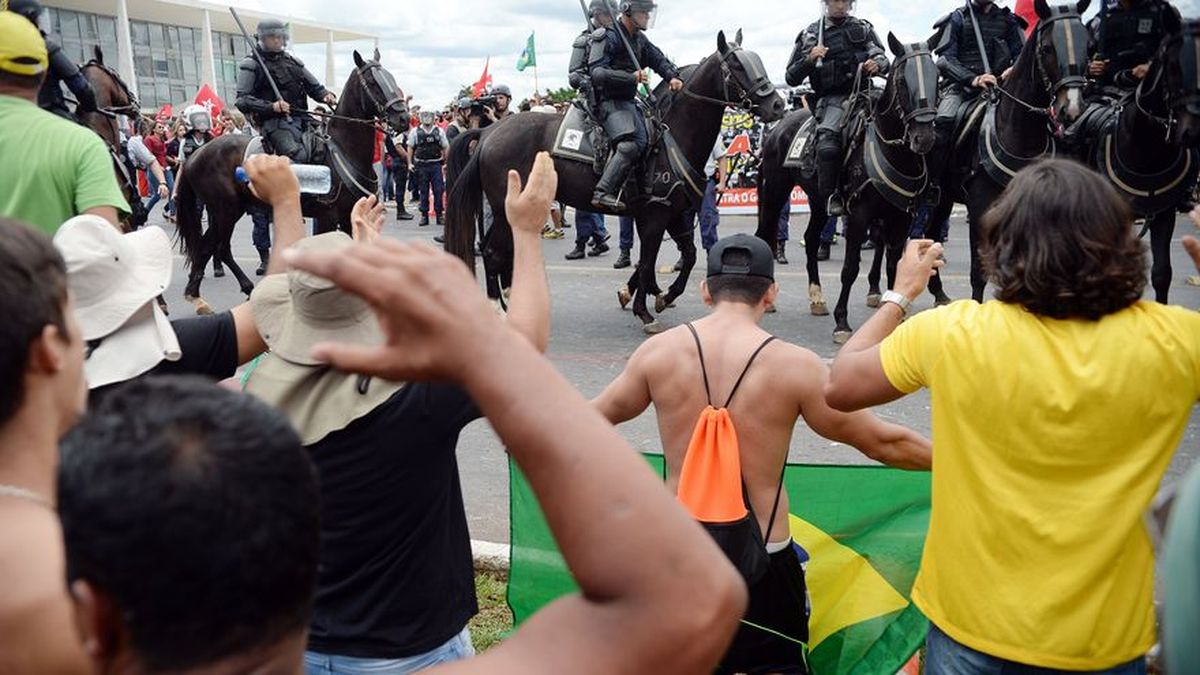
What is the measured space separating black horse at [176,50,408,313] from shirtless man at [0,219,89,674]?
29.8 feet

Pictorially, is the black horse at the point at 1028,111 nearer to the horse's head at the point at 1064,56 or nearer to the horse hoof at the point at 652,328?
the horse's head at the point at 1064,56

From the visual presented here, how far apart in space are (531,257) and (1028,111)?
733cm

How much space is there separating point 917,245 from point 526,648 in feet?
6.54

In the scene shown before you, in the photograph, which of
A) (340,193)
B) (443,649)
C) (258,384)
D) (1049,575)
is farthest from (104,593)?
(340,193)

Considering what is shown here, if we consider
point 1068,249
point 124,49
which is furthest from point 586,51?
point 124,49

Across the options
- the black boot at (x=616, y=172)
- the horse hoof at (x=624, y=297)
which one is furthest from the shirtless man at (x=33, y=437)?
the horse hoof at (x=624, y=297)

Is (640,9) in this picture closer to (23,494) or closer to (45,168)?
(45,168)

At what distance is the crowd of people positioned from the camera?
106cm

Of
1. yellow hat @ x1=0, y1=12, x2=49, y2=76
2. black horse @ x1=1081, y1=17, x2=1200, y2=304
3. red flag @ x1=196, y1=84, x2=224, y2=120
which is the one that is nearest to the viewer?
yellow hat @ x1=0, y1=12, x2=49, y2=76

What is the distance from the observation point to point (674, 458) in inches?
124

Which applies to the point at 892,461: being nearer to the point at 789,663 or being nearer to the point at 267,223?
the point at 789,663

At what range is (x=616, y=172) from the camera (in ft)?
30.8

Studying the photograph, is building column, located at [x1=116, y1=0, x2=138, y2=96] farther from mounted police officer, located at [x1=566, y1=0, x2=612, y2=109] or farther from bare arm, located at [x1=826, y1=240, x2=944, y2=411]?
bare arm, located at [x1=826, y1=240, x2=944, y2=411]

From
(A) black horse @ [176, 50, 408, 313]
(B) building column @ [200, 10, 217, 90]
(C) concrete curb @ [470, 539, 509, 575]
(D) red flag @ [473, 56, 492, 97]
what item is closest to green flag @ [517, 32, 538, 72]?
(D) red flag @ [473, 56, 492, 97]
